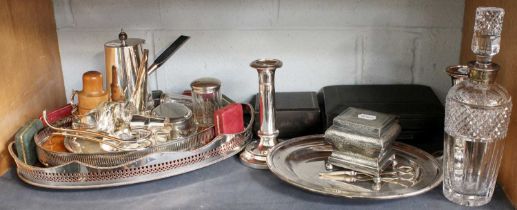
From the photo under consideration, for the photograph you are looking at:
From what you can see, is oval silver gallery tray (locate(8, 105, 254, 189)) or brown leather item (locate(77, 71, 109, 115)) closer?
oval silver gallery tray (locate(8, 105, 254, 189))

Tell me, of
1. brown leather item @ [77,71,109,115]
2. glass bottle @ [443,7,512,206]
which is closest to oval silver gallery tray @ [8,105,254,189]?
brown leather item @ [77,71,109,115]

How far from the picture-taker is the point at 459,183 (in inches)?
38.4

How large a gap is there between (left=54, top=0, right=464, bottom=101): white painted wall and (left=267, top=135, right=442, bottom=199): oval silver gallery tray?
0.79ft

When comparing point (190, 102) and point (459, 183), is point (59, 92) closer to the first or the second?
point (190, 102)

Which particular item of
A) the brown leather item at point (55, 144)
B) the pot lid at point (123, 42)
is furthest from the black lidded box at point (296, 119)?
the brown leather item at point (55, 144)

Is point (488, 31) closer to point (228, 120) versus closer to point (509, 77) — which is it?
point (509, 77)

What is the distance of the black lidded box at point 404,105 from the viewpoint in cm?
117

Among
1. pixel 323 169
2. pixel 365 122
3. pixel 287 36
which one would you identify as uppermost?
pixel 287 36

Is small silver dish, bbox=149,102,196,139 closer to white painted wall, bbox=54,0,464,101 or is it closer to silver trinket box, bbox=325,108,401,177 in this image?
white painted wall, bbox=54,0,464,101

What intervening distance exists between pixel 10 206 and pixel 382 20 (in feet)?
2.88

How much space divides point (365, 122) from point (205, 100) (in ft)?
1.20

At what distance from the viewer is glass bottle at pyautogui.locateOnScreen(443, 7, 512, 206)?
90 centimetres

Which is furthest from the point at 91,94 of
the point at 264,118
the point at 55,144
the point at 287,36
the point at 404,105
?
the point at 404,105

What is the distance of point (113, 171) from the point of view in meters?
1.04
